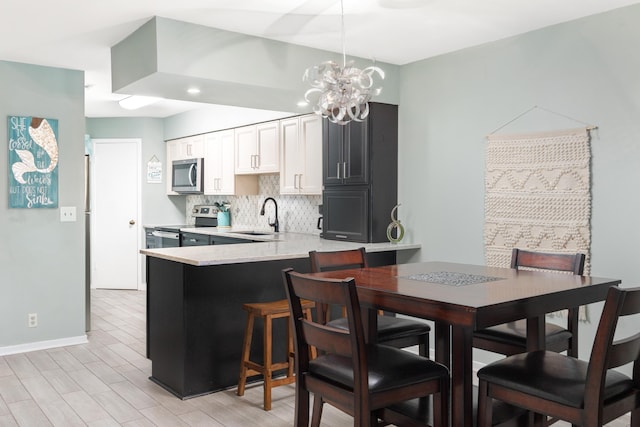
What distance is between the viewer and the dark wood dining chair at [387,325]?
282 cm

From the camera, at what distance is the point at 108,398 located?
3.39 meters

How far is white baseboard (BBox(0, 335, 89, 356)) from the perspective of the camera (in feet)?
14.4

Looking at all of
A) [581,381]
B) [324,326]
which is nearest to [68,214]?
[324,326]

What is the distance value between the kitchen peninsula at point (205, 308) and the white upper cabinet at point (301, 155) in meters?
1.37

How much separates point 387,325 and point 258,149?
3.41m

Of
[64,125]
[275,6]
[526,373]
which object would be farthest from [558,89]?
[64,125]

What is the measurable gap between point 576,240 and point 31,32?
3.78 meters

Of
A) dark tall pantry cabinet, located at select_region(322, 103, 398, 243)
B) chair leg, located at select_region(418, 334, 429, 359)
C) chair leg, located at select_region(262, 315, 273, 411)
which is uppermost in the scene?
dark tall pantry cabinet, located at select_region(322, 103, 398, 243)

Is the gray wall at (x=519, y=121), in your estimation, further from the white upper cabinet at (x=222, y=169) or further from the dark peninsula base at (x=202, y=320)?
the white upper cabinet at (x=222, y=169)

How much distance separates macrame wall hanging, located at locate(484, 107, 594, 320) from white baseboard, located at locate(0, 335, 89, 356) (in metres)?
3.44

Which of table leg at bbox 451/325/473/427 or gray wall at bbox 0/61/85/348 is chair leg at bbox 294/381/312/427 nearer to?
table leg at bbox 451/325/473/427

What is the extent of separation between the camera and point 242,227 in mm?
6551

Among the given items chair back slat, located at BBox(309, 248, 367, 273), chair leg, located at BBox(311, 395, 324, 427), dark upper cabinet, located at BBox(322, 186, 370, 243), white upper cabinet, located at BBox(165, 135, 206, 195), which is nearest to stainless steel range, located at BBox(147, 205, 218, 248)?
white upper cabinet, located at BBox(165, 135, 206, 195)

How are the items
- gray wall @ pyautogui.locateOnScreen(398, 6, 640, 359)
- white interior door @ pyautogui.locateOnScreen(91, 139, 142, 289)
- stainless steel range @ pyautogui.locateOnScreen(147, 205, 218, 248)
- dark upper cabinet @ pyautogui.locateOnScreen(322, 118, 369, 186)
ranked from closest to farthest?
gray wall @ pyautogui.locateOnScreen(398, 6, 640, 359) < dark upper cabinet @ pyautogui.locateOnScreen(322, 118, 369, 186) < stainless steel range @ pyautogui.locateOnScreen(147, 205, 218, 248) < white interior door @ pyautogui.locateOnScreen(91, 139, 142, 289)
